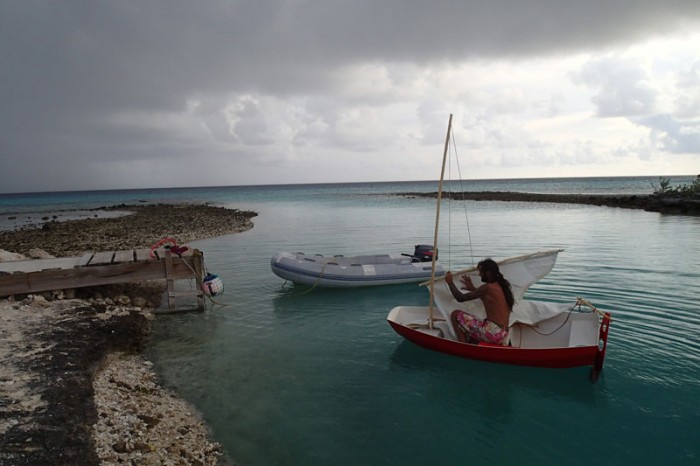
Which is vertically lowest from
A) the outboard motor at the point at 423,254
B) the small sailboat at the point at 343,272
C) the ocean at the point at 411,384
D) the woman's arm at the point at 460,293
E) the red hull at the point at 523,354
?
the ocean at the point at 411,384

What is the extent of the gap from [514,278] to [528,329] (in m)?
1.28

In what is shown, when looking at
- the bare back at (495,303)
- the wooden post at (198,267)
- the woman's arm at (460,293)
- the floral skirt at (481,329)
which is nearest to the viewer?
the bare back at (495,303)

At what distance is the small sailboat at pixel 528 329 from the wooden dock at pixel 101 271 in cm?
618

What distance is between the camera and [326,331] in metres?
10.5

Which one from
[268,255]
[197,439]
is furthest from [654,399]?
[268,255]

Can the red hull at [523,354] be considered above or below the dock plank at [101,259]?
below

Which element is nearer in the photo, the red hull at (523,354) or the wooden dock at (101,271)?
the red hull at (523,354)

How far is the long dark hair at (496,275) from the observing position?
25.4 feet

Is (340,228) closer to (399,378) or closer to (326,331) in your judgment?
(326,331)

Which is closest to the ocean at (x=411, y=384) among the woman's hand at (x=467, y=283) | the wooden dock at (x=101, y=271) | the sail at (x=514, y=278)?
the sail at (x=514, y=278)

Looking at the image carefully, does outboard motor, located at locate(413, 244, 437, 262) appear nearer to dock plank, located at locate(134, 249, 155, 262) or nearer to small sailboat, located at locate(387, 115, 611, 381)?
small sailboat, located at locate(387, 115, 611, 381)

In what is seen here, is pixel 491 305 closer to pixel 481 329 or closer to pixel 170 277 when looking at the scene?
pixel 481 329

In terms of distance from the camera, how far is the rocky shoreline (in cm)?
510

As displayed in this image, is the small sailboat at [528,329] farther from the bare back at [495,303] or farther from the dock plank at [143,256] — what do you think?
the dock plank at [143,256]
